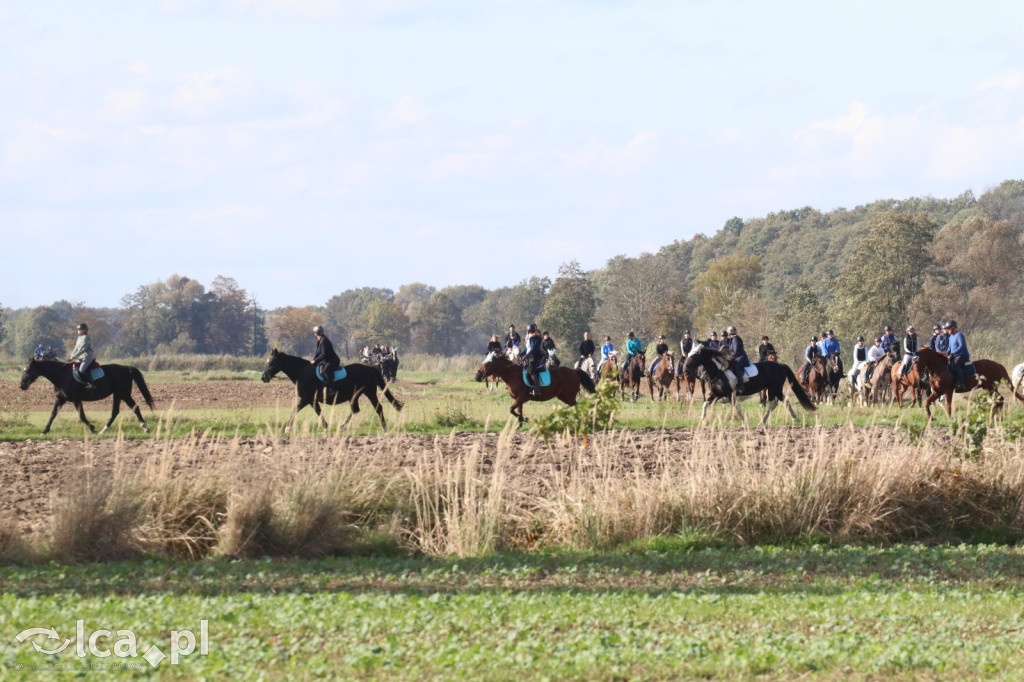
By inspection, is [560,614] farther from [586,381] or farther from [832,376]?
[832,376]

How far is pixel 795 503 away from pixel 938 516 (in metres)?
1.61

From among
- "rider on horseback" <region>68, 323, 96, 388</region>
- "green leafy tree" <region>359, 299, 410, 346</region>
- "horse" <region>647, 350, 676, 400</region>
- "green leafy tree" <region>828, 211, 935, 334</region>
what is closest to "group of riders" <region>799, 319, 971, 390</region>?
"horse" <region>647, 350, 676, 400</region>

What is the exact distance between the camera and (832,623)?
7.61m

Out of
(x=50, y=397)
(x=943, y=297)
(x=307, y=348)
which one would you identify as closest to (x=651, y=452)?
(x=50, y=397)

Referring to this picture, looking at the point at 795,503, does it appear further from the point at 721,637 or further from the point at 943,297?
the point at 943,297

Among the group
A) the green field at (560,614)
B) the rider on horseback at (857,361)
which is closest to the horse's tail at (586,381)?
the rider on horseback at (857,361)

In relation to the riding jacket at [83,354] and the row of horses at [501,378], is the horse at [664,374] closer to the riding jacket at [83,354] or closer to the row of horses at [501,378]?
the row of horses at [501,378]

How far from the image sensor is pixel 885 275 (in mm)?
50281

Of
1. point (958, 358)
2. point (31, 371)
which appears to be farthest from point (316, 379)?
point (958, 358)

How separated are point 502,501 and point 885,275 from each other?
138 ft

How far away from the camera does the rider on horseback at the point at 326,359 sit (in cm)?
1977

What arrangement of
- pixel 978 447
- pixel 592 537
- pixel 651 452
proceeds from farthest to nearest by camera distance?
pixel 651 452
pixel 978 447
pixel 592 537

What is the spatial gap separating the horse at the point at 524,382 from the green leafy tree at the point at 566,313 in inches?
1857

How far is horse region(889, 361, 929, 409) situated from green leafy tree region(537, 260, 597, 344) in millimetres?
44757
